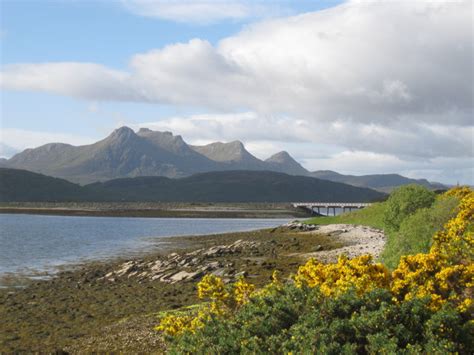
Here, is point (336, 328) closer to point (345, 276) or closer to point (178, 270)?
point (345, 276)

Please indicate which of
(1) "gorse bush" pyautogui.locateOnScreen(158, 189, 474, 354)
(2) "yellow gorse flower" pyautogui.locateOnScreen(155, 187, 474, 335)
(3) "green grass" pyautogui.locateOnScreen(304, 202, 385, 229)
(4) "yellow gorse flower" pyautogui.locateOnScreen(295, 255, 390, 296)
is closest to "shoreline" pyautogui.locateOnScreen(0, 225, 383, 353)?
(2) "yellow gorse flower" pyautogui.locateOnScreen(155, 187, 474, 335)

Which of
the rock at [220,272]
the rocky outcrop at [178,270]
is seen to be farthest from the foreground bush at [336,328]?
the rock at [220,272]

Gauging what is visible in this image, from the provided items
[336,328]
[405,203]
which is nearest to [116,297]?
[336,328]

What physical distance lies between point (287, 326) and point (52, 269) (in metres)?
34.5

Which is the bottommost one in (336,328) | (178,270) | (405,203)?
(178,270)

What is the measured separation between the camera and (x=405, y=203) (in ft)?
123

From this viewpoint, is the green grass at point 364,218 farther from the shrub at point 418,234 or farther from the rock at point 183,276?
the shrub at point 418,234

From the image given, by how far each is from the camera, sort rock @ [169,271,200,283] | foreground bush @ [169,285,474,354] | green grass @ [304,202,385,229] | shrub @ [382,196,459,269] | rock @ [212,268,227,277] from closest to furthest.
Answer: foreground bush @ [169,285,474,354] < shrub @ [382,196,459,269] < rock @ [212,268,227,277] < rock @ [169,271,200,283] < green grass @ [304,202,385,229]

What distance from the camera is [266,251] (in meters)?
45.8

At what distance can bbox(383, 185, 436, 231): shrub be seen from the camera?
37100mm

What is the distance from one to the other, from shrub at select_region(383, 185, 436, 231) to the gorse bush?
2315cm

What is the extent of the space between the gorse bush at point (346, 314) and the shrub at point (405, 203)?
23.2m

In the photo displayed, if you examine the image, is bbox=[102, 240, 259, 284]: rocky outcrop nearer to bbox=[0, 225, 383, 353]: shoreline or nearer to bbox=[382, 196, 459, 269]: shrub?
bbox=[0, 225, 383, 353]: shoreline

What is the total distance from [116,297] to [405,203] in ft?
67.9
